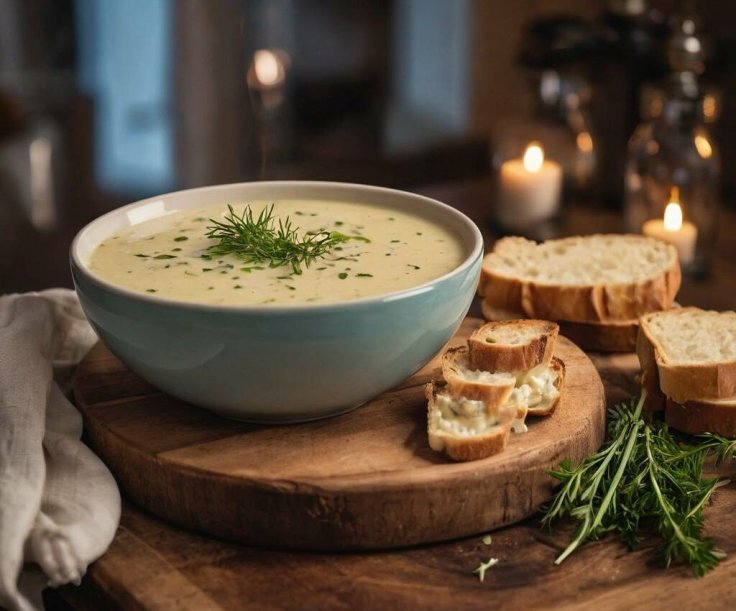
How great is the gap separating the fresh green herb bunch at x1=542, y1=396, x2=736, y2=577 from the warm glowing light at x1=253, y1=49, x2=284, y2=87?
4.31 m

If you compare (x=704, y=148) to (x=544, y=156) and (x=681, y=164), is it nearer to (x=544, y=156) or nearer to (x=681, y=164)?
(x=681, y=164)

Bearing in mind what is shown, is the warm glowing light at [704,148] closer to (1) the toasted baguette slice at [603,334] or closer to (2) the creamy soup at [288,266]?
Answer: (1) the toasted baguette slice at [603,334]

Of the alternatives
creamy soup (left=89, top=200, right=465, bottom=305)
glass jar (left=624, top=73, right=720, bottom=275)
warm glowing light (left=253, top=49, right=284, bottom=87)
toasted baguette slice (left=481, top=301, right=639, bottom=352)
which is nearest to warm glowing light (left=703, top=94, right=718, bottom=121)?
glass jar (left=624, top=73, right=720, bottom=275)

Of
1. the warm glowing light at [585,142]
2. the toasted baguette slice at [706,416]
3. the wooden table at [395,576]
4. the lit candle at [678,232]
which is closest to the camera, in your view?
the wooden table at [395,576]

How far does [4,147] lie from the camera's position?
5.50 m

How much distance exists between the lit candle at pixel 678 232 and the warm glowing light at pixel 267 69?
330 cm

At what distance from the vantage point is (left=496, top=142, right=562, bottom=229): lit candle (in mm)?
2973

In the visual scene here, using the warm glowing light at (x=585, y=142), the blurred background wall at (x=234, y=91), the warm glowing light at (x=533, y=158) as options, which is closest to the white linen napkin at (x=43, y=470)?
the warm glowing light at (x=533, y=158)

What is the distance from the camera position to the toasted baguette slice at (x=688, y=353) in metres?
1.61

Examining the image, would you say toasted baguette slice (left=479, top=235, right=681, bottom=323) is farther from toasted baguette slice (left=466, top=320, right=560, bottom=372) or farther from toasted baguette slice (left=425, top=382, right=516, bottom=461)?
toasted baguette slice (left=425, top=382, right=516, bottom=461)

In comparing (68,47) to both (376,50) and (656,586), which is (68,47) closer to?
(376,50)

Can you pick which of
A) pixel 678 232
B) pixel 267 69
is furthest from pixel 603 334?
pixel 267 69

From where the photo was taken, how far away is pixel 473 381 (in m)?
1.48

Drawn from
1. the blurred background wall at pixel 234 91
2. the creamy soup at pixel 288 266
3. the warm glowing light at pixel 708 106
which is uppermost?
the warm glowing light at pixel 708 106
